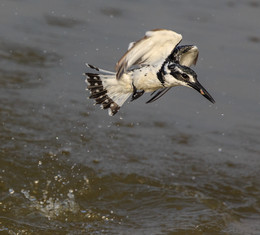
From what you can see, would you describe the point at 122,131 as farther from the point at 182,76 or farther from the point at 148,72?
the point at 182,76

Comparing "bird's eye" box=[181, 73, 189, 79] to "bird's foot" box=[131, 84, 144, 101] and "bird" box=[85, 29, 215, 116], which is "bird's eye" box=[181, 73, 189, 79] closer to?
"bird" box=[85, 29, 215, 116]

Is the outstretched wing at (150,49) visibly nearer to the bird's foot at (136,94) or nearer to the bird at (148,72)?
the bird at (148,72)

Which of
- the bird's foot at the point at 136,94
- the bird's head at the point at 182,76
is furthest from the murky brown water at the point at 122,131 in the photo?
the bird's head at the point at 182,76

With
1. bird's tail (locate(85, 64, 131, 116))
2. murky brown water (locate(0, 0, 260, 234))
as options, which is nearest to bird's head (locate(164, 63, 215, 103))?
bird's tail (locate(85, 64, 131, 116))

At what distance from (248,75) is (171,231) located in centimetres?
301

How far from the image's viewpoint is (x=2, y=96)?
6.71 metres

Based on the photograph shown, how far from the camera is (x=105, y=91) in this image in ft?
16.2

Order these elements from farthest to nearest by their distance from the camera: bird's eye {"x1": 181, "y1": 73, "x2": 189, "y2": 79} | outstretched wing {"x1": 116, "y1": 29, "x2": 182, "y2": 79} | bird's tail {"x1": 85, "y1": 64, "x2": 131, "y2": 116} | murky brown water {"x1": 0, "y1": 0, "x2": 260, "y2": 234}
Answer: murky brown water {"x1": 0, "y1": 0, "x2": 260, "y2": 234} < bird's tail {"x1": 85, "y1": 64, "x2": 131, "y2": 116} < bird's eye {"x1": 181, "y1": 73, "x2": 189, "y2": 79} < outstretched wing {"x1": 116, "y1": 29, "x2": 182, "y2": 79}

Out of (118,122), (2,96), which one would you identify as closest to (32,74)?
(2,96)

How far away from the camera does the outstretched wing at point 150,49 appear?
436 centimetres

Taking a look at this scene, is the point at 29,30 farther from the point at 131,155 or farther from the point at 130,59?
the point at 130,59

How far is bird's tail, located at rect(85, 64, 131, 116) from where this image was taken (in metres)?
4.90

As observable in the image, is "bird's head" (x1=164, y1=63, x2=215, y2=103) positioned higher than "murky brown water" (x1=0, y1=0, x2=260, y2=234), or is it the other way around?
"bird's head" (x1=164, y1=63, x2=215, y2=103)

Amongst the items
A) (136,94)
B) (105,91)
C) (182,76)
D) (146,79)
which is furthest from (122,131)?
(182,76)
